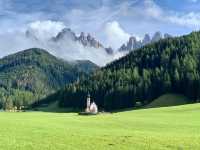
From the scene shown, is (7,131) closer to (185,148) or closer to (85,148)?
(85,148)

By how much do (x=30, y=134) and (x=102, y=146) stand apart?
885 cm

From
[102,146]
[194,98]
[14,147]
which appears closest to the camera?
[14,147]

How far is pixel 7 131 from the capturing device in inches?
1706

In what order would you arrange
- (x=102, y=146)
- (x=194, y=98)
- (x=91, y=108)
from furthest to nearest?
(x=194, y=98), (x=91, y=108), (x=102, y=146)

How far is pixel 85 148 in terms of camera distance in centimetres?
3425

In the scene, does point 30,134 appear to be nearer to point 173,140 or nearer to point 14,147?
point 14,147

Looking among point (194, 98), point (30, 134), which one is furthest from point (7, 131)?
point (194, 98)

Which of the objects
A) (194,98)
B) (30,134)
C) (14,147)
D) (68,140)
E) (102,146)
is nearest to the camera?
(14,147)

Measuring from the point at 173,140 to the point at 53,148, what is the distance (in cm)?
1335

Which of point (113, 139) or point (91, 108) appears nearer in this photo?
point (113, 139)

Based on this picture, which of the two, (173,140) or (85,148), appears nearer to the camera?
(85,148)

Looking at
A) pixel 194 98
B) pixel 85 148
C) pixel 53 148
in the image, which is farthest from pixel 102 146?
pixel 194 98

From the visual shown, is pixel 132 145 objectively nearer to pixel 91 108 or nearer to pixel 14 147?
pixel 14 147

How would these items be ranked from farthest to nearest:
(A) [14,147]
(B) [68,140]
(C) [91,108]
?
(C) [91,108] < (B) [68,140] < (A) [14,147]
